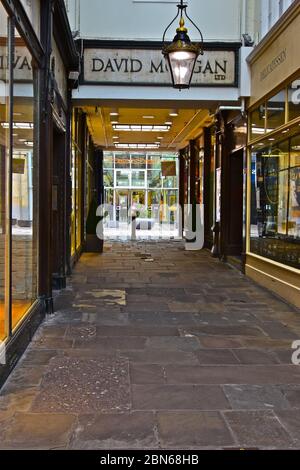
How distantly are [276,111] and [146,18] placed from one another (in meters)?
3.29

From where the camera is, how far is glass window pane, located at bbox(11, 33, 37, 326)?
5.28 meters

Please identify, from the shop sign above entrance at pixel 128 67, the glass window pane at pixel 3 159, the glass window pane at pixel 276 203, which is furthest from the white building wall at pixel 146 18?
the glass window pane at pixel 3 159

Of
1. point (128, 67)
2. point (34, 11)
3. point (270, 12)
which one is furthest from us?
point (128, 67)

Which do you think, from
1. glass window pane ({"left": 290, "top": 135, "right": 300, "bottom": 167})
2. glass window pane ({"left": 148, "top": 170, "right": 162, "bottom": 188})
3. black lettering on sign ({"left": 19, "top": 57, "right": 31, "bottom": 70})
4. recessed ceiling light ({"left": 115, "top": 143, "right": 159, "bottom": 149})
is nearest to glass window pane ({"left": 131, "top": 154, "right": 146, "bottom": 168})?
glass window pane ({"left": 148, "top": 170, "right": 162, "bottom": 188})

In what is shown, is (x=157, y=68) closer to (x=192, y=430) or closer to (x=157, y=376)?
(x=157, y=376)

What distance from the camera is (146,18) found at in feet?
34.6

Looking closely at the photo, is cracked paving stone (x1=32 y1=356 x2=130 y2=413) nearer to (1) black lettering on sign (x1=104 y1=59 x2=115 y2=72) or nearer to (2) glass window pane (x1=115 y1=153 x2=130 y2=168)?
(1) black lettering on sign (x1=104 y1=59 x2=115 y2=72)

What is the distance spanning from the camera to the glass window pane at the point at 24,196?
208 inches

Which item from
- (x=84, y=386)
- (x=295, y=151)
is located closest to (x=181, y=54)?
(x=295, y=151)

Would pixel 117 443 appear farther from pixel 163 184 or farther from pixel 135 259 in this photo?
pixel 163 184

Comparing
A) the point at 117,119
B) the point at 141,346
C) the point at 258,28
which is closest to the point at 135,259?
the point at 117,119

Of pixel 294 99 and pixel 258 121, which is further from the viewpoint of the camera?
pixel 258 121

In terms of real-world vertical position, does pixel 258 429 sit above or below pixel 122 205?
below

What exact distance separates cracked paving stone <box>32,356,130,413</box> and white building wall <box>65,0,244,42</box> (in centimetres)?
729
